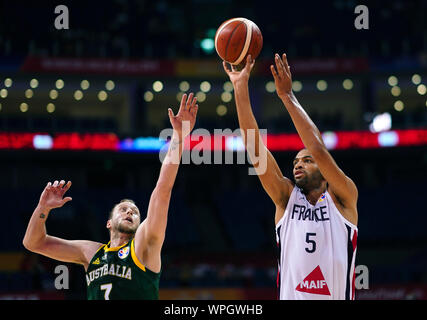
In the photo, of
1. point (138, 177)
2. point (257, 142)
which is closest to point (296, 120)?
point (257, 142)

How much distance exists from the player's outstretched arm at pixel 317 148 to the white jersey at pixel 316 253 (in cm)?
11

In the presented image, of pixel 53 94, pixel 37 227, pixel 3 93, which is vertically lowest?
pixel 37 227

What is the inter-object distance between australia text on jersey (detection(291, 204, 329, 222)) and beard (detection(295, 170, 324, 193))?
0.54ft

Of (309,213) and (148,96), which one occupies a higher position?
(148,96)

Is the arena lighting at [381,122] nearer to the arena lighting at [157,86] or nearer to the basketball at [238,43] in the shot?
the arena lighting at [157,86]

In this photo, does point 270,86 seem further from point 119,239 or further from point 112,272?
point 112,272

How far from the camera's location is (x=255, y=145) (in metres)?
4.72

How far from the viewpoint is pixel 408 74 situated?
25.4 metres

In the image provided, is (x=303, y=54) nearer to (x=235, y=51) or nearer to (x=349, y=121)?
(x=349, y=121)

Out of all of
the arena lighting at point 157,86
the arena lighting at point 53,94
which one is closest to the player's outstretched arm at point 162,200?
the arena lighting at point 157,86

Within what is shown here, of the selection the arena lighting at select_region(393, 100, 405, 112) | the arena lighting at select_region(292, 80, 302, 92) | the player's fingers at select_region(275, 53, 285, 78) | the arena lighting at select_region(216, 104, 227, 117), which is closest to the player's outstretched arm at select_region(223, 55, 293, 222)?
the player's fingers at select_region(275, 53, 285, 78)

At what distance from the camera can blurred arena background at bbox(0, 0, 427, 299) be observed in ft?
76.5

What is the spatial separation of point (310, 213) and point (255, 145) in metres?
0.70

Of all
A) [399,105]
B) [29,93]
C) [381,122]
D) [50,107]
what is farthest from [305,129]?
[399,105]
